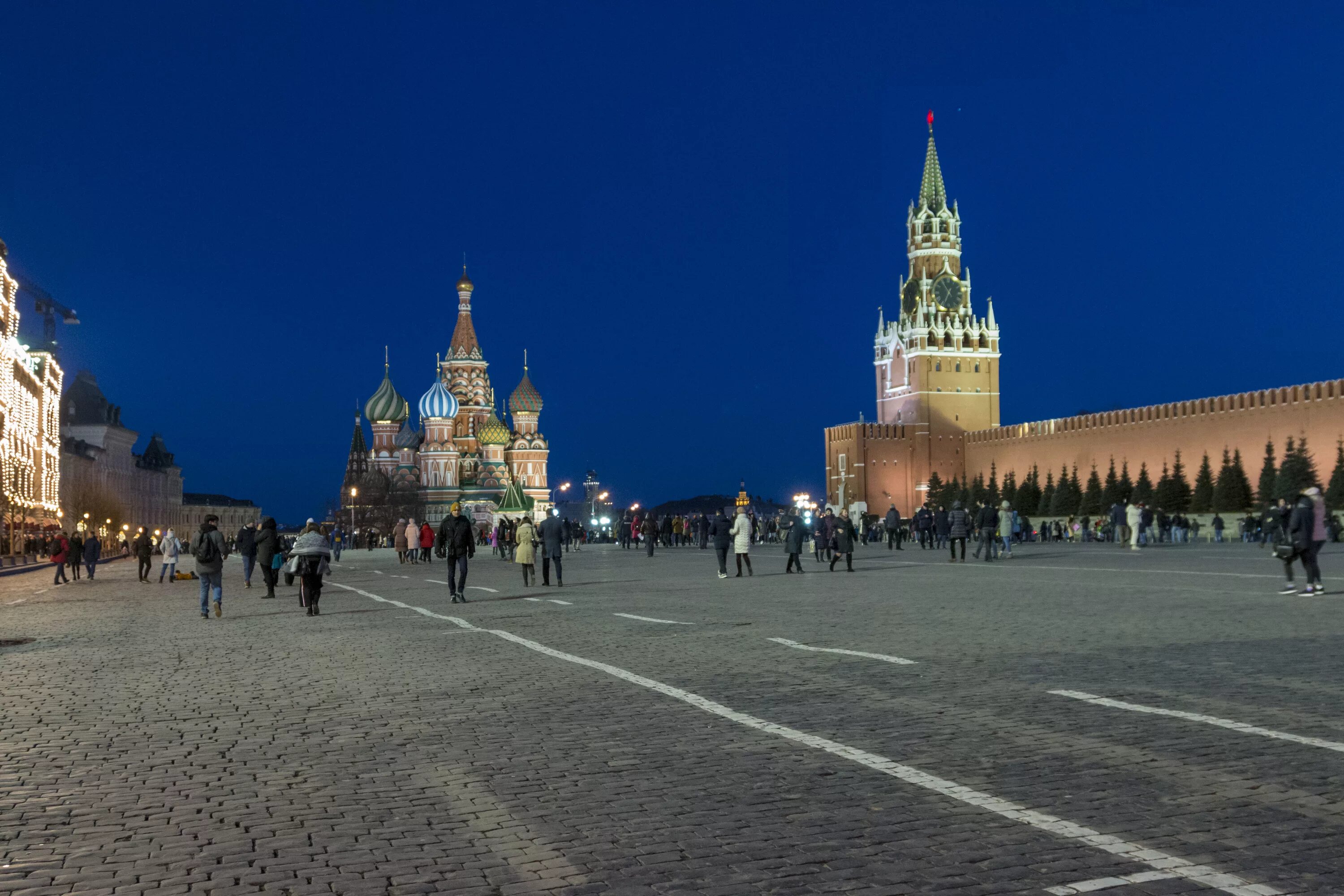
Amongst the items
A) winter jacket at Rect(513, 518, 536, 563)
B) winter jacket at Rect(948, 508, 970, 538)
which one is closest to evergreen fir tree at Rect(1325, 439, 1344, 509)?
winter jacket at Rect(948, 508, 970, 538)

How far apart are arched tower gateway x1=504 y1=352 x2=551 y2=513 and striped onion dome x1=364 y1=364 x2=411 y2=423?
919 centimetres

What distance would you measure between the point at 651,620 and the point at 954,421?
3968 inches

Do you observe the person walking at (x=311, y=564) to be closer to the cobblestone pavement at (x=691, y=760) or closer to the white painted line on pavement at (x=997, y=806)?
the cobblestone pavement at (x=691, y=760)

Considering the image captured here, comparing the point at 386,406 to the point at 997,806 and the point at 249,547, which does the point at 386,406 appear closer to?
the point at 249,547

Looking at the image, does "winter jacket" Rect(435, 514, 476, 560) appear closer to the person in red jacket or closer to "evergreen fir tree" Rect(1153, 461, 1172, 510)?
the person in red jacket

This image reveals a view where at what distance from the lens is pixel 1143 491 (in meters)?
65.3

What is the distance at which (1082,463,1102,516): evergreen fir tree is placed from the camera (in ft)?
231

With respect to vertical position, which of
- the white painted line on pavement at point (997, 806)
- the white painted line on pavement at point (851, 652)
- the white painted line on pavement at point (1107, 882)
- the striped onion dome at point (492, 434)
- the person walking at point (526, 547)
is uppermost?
the striped onion dome at point (492, 434)

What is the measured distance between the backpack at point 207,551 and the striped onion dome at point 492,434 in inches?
3845

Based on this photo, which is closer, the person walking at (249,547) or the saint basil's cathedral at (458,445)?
the person walking at (249,547)

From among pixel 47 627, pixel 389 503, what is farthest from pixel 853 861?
pixel 389 503

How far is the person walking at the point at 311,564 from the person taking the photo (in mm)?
15773

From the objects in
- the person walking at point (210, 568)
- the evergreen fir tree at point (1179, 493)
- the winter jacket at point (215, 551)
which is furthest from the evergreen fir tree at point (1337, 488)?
the person walking at point (210, 568)

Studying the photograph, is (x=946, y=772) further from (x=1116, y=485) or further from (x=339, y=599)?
(x=1116, y=485)
